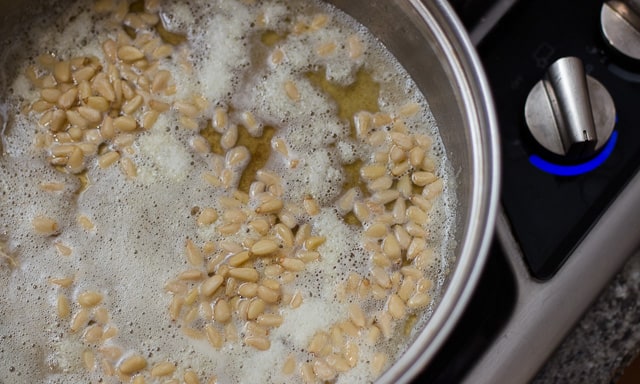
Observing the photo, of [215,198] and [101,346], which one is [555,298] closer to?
[215,198]

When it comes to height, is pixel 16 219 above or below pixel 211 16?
below

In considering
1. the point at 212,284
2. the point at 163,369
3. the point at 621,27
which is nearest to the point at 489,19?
the point at 621,27

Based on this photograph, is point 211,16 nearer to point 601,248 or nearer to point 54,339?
point 54,339

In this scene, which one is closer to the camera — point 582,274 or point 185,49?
point 582,274

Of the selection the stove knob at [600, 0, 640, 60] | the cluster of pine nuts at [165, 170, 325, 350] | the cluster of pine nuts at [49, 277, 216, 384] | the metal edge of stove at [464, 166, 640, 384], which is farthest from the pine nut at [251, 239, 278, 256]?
the stove knob at [600, 0, 640, 60]

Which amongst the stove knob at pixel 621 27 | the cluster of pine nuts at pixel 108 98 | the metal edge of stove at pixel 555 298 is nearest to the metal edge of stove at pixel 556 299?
the metal edge of stove at pixel 555 298

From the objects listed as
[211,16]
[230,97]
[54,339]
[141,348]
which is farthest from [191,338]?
[211,16]

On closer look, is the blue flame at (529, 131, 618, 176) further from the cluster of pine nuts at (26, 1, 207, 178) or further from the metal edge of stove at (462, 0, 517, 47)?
the cluster of pine nuts at (26, 1, 207, 178)
